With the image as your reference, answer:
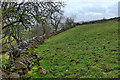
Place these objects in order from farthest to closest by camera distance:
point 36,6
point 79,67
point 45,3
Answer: point 45,3
point 36,6
point 79,67

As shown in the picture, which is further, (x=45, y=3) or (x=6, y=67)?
(x=45, y=3)

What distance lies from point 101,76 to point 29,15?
795cm

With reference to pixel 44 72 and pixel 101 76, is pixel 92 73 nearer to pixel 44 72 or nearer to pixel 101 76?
pixel 101 76

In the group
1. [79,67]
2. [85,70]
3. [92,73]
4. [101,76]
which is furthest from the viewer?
[79,67]

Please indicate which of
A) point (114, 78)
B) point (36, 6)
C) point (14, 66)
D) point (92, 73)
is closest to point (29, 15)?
point (36, 6)

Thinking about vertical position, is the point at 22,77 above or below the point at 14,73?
below

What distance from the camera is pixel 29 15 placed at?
10.5 m

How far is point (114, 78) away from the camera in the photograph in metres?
5.78

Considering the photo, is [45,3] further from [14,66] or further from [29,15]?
[14,66]

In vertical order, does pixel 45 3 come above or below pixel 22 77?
above

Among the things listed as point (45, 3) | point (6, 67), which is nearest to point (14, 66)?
point (6, 67)

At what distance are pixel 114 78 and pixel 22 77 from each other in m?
5.16

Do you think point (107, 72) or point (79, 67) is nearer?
point (107, 72)

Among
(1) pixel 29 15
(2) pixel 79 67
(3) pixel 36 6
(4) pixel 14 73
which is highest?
(3) pixel 36 6
